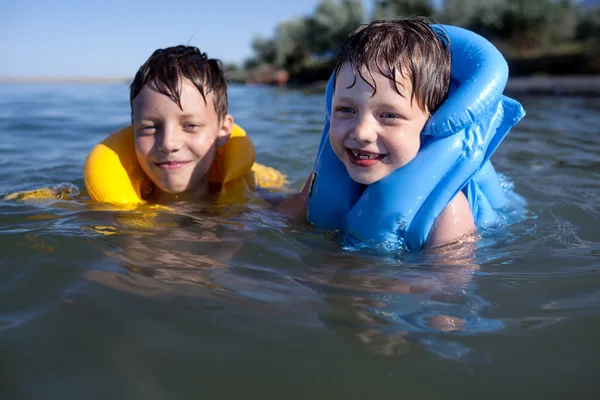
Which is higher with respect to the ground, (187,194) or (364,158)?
(364,158)

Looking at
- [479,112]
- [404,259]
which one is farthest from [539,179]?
[404,259]

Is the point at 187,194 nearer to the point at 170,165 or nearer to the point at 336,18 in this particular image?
the point at 170,165

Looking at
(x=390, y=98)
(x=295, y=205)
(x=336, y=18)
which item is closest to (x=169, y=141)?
(x=295, y=205)

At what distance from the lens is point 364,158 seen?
2.67 metres

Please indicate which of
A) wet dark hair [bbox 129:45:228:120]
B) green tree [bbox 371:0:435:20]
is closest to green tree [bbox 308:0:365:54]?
green tree [bbox 371:0:435:20]

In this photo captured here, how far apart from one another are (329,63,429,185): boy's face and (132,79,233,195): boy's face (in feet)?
3.65

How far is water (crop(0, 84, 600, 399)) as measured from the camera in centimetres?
156

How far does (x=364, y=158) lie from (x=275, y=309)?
100 cm

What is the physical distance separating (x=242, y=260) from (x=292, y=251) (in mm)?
265

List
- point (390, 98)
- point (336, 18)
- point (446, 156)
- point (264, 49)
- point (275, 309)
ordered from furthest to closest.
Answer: point (264, 49) → point (336, 18) → point (446, 156) → point (390, 98) → point (275, 309)

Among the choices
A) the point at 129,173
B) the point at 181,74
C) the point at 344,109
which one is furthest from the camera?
the point at 129,173

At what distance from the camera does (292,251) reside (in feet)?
8.75

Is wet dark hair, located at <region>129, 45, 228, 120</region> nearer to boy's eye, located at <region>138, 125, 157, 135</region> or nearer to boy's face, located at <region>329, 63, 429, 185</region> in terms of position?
boy's eye, located at <region>138, 125, 157, 135</region>

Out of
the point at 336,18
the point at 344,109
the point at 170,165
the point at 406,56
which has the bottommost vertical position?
the point at 170,165
